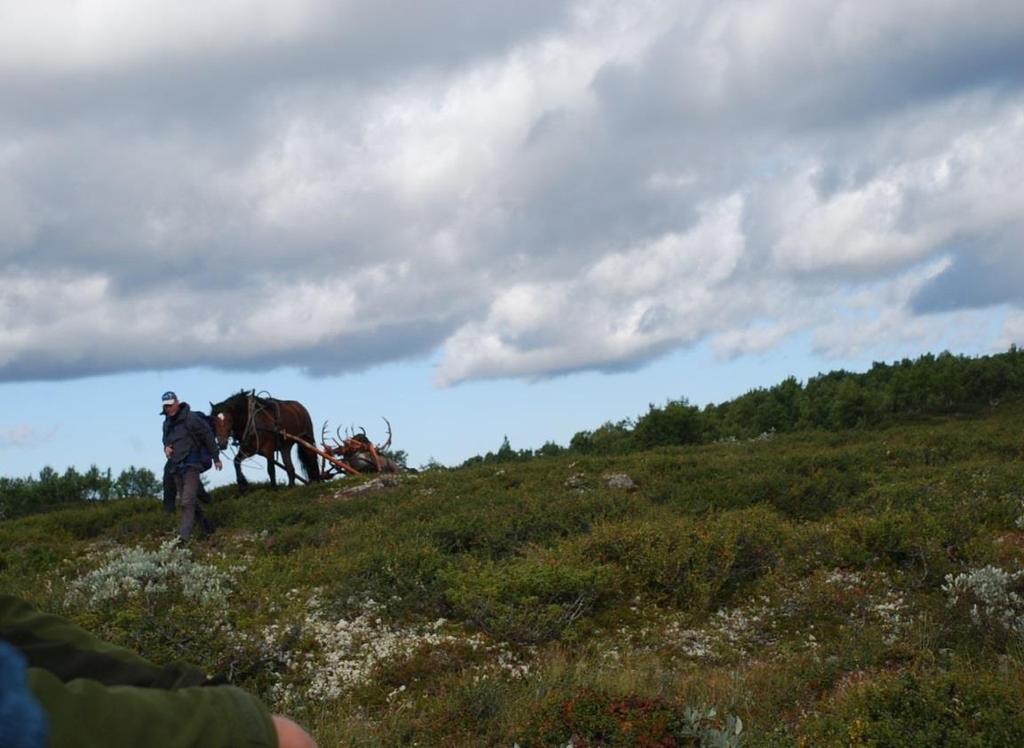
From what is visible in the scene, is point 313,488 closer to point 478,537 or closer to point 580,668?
point 478,537

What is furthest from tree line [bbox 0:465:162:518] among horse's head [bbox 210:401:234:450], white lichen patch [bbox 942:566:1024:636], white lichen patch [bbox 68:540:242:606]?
white lichen patch [bbox 942:566:1024:636]

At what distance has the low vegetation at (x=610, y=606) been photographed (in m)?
6.16

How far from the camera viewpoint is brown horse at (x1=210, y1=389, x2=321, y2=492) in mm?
21266

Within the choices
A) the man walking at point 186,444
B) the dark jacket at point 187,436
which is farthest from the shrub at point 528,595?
the dark jacket at point 187,436

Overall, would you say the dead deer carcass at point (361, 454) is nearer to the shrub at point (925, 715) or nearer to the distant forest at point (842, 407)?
the distant forest at point (842, 407)

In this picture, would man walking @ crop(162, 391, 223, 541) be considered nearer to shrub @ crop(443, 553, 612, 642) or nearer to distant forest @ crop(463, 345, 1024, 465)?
shrub @ crop(443, 553, 612, 642)

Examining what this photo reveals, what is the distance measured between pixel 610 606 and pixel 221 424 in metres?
12.3

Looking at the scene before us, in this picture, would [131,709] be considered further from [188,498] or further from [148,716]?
[188,498]

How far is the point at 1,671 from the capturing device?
54.9 inches

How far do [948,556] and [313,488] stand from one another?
12.8 metres

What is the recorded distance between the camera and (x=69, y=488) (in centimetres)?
2642

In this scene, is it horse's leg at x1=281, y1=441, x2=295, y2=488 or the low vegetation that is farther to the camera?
horse's leg at x1=281, y1=441, x2=295, y2=488

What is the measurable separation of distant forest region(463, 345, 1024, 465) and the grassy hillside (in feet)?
37.5

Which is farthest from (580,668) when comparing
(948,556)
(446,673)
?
(948,556)
